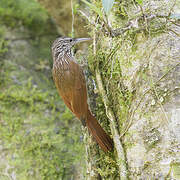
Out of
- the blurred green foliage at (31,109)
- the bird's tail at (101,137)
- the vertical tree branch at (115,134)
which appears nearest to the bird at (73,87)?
the bird's tail at (101,137)

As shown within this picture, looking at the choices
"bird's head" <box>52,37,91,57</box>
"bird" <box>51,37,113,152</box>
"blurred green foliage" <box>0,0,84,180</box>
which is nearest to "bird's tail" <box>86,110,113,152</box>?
"bird" <box>51,37,113,152</box>

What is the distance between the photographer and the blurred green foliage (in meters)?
2.92

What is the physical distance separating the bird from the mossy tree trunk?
0.12 metres

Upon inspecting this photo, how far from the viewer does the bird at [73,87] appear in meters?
2.19

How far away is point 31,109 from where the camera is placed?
3.29 meters

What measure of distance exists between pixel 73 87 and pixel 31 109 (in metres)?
0.92

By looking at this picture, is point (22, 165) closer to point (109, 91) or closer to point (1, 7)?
point (109, 91)

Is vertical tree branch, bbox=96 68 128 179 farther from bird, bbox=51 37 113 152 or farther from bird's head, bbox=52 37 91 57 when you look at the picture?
bird's head, bbox=52 37 91 57

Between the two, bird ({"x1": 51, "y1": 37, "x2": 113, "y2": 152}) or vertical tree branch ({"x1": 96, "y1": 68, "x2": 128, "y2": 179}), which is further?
bird ({"x1": 51, "y1": 37, "x2": 113, "y2": 152})

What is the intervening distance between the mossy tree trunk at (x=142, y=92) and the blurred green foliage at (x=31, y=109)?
82 cm

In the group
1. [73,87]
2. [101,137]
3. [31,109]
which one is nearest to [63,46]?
[73,87]

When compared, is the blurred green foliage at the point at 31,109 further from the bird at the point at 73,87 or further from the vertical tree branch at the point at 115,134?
the vertical tree branch at the point at 115,134

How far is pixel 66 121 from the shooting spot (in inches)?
131

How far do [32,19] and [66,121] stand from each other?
1.80m
